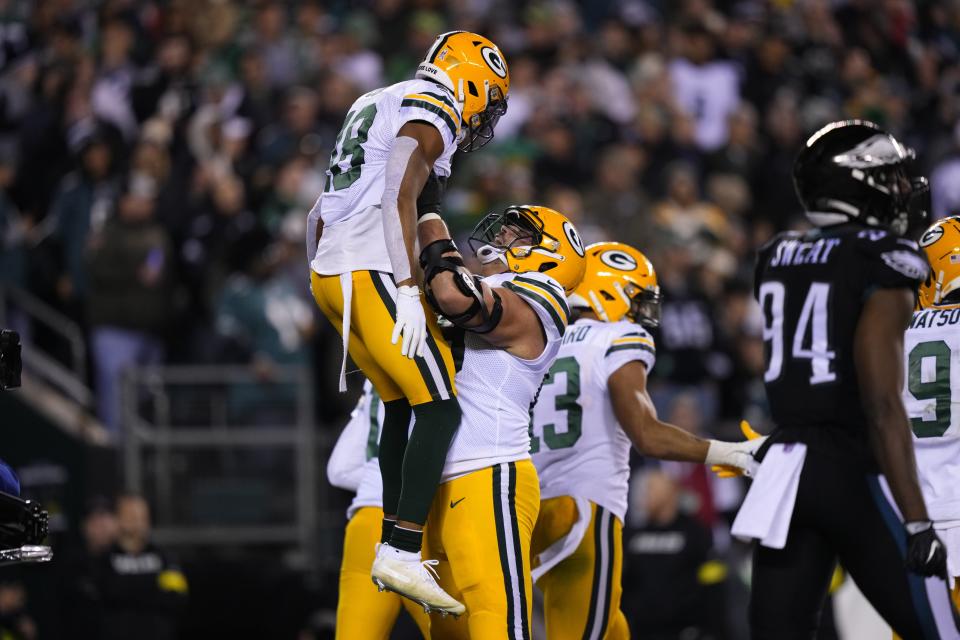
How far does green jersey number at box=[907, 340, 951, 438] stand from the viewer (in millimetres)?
6086

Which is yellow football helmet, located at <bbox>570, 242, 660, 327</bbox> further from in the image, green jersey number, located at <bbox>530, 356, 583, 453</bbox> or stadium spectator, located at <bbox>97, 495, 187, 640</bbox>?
stadium spectator, located at <bbox>97, 495, 187, 640</bbox>

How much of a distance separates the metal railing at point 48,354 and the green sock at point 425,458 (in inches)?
279

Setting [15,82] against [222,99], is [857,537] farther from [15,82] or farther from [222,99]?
[15,82]

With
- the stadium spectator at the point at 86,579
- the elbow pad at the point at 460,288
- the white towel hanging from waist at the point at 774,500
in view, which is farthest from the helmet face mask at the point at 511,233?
the stadium spectator at the point at 86,579

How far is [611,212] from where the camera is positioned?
1339cm

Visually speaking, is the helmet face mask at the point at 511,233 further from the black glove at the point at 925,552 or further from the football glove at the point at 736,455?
the black glove at the point at 925,552

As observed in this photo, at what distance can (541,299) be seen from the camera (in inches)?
224

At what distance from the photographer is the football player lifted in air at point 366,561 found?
19.9 ft

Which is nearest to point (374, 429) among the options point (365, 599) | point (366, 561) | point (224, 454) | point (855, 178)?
point (366, 561)

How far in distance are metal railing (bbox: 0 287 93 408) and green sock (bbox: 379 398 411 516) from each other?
674 cm

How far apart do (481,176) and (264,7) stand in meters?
3.16

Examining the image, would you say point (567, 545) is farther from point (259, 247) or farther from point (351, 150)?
point (259, 247)

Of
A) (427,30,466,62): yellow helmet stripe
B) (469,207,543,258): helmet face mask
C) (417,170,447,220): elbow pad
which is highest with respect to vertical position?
(427,30,466,62): yellow helmet stripe

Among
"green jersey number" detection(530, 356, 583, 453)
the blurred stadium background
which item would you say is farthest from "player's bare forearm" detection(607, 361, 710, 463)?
the blurred stadium background
